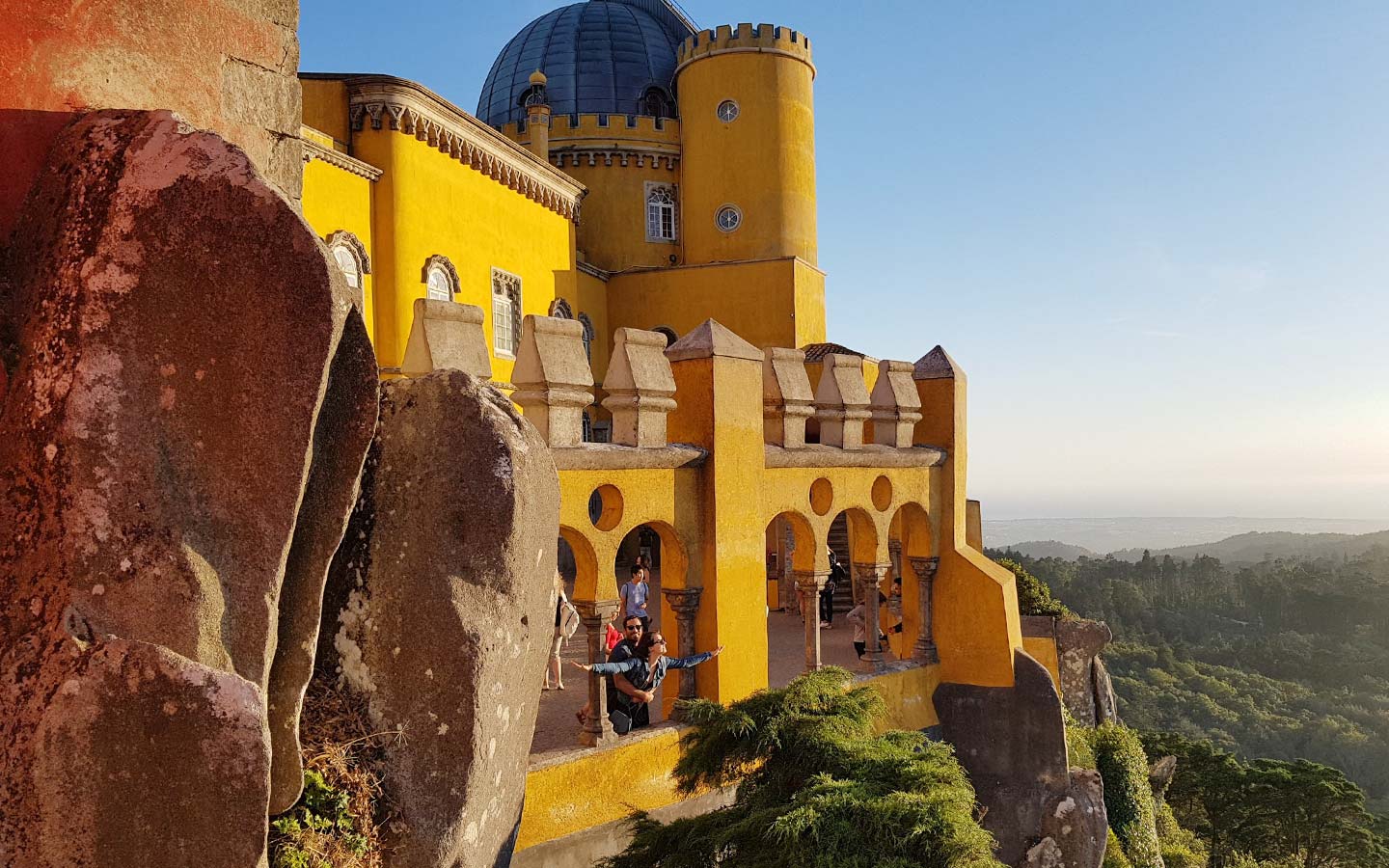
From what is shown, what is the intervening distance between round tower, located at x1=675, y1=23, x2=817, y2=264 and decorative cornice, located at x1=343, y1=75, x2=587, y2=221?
449cm

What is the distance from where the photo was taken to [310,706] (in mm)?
3609

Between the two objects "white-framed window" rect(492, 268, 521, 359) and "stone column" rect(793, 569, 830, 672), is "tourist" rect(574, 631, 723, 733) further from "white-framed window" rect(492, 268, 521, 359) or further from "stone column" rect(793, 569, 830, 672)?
"white-framed window" rect(492, 268, 521, 359)

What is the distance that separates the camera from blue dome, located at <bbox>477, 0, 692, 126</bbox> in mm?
27781

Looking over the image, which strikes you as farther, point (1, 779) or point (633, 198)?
point (633, 198)

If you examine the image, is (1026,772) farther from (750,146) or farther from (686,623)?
(750,146)

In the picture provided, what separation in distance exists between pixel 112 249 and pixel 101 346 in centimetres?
30

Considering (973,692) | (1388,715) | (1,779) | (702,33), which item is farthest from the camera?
(1388,715)

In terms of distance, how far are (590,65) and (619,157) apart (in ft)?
13.8

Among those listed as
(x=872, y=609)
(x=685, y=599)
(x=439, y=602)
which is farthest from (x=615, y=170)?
(x=439, y=602)

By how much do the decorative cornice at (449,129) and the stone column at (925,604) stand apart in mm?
11920

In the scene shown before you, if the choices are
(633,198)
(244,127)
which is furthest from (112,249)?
(633,198)

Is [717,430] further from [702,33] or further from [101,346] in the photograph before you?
[702,33]

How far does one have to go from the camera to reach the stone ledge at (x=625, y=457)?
765 cm

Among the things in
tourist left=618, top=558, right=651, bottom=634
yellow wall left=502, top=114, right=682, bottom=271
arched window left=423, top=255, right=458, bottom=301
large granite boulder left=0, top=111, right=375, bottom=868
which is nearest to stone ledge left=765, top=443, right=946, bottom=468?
tourist left=618, top=558, right=651, bottom=634
